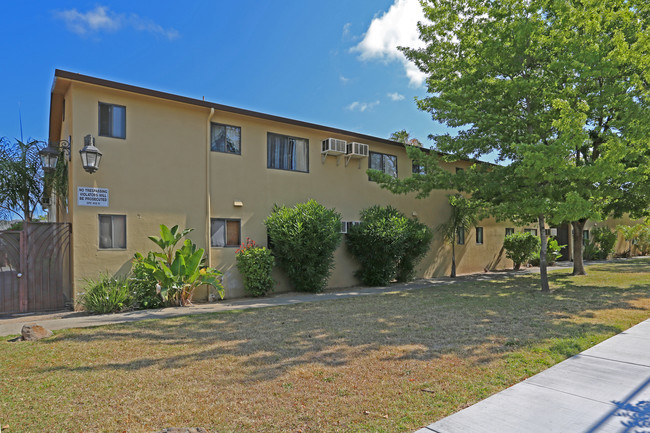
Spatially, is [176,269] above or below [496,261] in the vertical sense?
above

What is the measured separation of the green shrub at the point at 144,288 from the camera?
9.50m

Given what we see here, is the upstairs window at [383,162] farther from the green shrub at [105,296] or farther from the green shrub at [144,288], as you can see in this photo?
the green shrub at [105,296]

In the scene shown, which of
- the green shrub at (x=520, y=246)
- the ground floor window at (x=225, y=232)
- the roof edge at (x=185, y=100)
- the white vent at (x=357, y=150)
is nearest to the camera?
the roof edge at (x=185, y=100)

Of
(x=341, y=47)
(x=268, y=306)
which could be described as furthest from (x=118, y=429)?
(x=341, y=47)

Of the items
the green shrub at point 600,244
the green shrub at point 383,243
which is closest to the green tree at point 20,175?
the green shrub at point 383,243

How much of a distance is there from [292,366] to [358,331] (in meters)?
2.15

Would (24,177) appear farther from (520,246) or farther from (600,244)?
(600,244)

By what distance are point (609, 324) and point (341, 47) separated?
40.2 feet

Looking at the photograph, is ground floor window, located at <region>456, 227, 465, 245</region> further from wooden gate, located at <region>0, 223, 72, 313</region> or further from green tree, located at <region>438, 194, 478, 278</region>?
wooden gate, located at <region>0, 223, 72, 313</region>

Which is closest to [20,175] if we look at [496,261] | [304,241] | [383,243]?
[304,241]

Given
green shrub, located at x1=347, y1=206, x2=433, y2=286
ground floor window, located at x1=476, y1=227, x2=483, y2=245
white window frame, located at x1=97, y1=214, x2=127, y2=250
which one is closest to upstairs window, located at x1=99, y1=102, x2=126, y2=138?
white window frame, located at x1=97, y1=214, x2=127, y2=250

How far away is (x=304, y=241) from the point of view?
11.6 meters

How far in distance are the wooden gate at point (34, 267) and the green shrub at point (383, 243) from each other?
8367 millimetres

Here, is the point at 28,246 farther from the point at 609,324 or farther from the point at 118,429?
the point at 609,324
